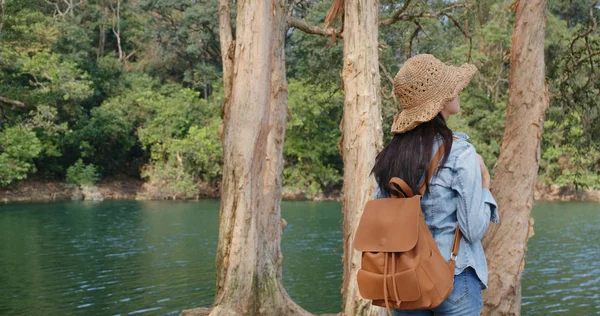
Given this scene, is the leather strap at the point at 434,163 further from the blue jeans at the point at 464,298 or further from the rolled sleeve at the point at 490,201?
the blue jeans at the point at 464,298

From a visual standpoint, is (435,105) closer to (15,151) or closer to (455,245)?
(455,245)

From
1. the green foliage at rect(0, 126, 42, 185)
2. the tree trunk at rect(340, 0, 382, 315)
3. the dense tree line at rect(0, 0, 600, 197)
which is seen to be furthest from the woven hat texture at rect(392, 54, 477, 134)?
the green foliage at rect(0, 126, 42, 185)

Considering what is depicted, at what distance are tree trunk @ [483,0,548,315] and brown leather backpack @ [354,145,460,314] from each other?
4042mm

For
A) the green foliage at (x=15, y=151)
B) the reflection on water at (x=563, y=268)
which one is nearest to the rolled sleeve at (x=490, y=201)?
the reflection on water at (x=563, y=268)

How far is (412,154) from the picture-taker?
2.24 m

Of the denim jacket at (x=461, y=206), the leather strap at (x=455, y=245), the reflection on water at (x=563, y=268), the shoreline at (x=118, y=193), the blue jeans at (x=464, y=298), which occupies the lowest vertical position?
the reflection on water at (x=563, y=268)

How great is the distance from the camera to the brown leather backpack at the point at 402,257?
2100 mm

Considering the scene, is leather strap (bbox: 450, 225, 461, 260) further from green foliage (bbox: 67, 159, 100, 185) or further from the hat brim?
green foliage (bbox: 67, 159, 100, 185)

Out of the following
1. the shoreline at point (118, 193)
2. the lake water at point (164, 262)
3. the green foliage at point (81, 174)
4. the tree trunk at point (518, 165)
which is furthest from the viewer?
the green foliage at point (81, 174)

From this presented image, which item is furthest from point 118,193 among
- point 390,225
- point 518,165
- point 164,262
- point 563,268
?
point 390,225

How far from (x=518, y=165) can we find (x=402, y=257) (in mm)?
4274

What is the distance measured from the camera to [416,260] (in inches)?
83.1

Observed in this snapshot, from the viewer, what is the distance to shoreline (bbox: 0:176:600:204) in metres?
31.0

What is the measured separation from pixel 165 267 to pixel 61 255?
279 cm
